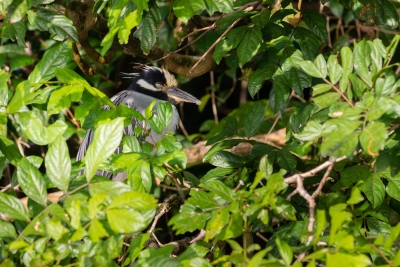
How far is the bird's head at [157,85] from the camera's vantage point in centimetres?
294

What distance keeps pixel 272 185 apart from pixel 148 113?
1.49ft

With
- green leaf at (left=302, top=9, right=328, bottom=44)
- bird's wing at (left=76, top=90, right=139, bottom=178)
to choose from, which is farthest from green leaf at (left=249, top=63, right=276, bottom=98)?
bird's wing at (left=76, top=90, right=139, bottom=178)

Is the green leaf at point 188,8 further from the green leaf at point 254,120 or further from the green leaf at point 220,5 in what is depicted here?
the green leaf at point 254,120

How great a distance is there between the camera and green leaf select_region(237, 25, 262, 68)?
167cm

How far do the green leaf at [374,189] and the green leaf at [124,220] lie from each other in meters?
0.61

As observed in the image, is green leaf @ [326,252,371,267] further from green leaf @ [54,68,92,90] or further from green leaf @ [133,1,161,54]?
green leaf @ [133,1,161,54]

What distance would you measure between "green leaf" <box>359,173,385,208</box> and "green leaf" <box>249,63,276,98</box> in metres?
0.43

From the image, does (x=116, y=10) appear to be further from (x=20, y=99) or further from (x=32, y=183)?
(x=32, y=183)

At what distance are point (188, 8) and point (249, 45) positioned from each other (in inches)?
9.4

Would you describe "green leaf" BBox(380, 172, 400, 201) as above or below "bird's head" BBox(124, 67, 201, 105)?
above

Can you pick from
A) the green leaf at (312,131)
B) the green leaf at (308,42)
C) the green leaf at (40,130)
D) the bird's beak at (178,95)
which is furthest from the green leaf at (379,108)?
the bird's beak at (178,95)

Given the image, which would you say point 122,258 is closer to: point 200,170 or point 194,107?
point 200,170

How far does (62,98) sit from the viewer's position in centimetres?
143

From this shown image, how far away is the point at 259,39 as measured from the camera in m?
1.67
